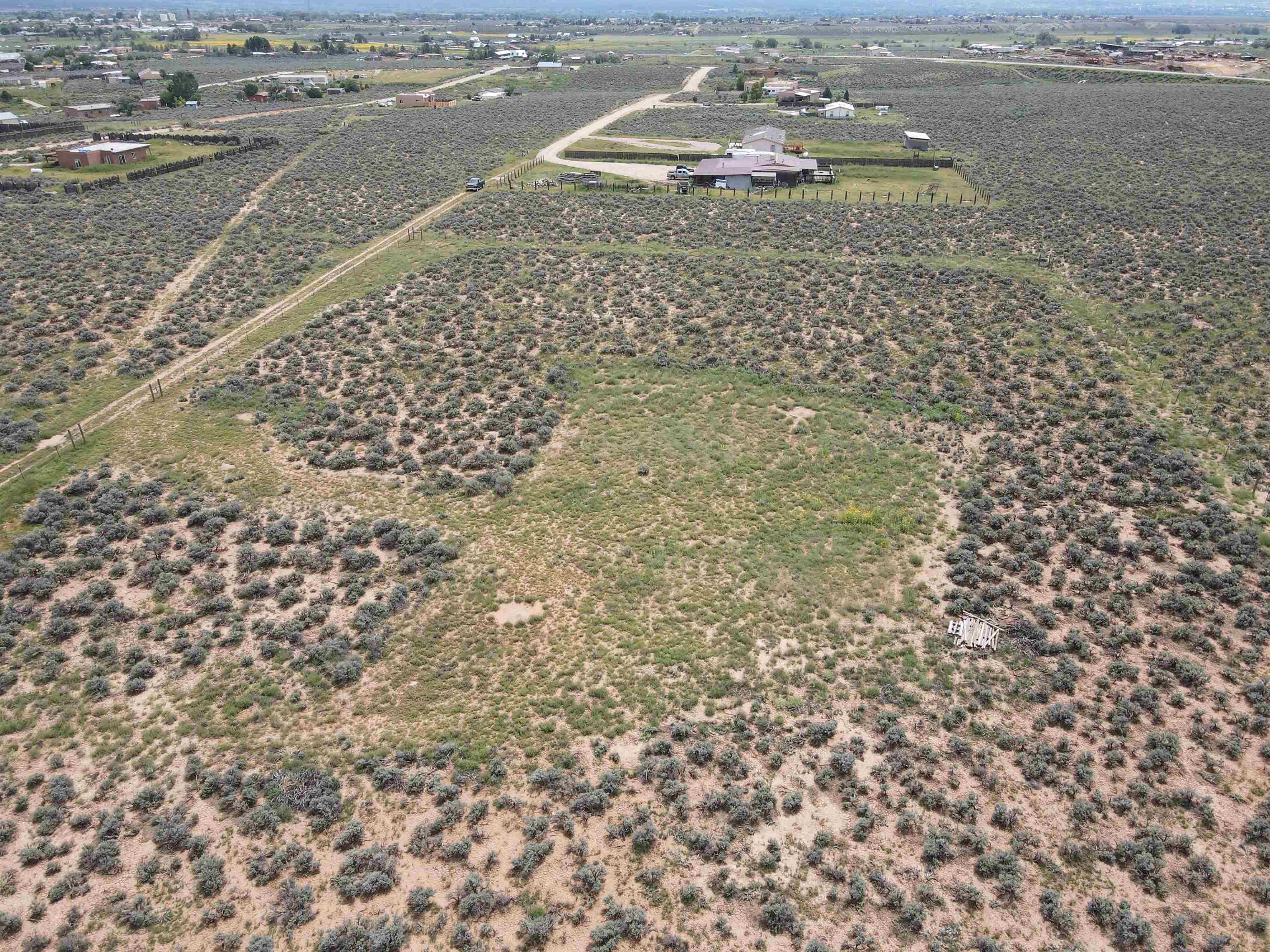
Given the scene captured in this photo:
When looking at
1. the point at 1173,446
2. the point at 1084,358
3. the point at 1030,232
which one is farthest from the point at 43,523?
the point at 1030,232

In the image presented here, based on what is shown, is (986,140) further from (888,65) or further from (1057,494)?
(888,65)

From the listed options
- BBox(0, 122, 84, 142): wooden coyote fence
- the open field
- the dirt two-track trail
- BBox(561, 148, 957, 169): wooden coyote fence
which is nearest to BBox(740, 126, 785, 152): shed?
BBox(561, 148, 957, 169): wooden coyote fence

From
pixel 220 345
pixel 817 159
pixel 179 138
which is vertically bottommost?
pixel 220 345

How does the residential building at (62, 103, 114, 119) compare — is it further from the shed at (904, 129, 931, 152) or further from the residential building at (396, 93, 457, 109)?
the shed at (904, 129, 931, 152)

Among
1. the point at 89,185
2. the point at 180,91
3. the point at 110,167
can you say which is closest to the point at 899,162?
the point at 89,185

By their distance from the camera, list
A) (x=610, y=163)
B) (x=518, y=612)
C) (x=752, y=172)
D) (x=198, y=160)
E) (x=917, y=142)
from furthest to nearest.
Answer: (x=917, y=142) → (x=610, y=163) → (x=198, y=160) → (x=752, y=172) → (x=518, y=612)

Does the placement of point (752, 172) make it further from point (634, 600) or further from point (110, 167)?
point (110, 167)
